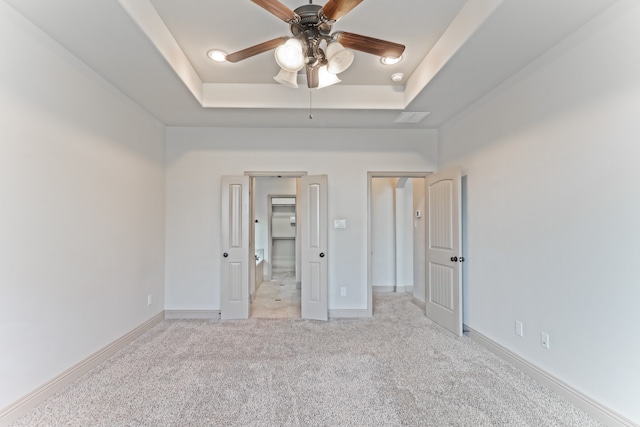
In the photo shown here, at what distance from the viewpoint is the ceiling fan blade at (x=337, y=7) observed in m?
1.55

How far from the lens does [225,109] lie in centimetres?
351

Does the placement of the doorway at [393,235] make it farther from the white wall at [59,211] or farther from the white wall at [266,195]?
the white wall at [59,211]

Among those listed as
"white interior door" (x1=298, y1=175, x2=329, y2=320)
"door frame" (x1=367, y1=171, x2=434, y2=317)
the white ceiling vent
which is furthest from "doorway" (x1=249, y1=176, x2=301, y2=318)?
the white ceiling vent

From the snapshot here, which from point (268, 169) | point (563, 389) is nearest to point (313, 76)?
point (268, 169)

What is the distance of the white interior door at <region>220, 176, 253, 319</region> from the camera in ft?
13.0

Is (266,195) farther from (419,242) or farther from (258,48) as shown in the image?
(258,48)

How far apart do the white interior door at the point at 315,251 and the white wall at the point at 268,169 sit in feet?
0.66

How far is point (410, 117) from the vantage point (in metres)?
3.69

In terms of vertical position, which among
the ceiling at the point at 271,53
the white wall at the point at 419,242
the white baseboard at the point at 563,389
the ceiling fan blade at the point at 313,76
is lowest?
the white baseboard at the point at 563,389

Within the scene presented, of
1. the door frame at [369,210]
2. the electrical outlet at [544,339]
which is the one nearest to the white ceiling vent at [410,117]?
the door frame at [369,210]

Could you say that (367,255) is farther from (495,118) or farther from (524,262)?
(495,118)

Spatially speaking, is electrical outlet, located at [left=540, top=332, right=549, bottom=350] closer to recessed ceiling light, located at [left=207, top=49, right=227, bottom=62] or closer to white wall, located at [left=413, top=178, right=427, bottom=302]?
white wall, located at [left=413, top=178, right=427, bottom=302]

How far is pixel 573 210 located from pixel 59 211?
3846 millimetres

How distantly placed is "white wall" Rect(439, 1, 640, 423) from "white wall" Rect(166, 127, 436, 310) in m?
1.35
